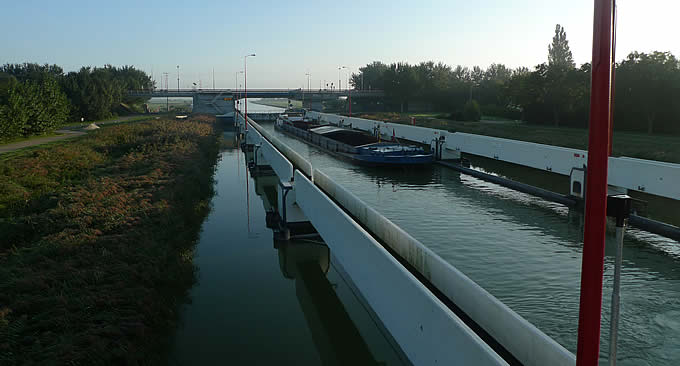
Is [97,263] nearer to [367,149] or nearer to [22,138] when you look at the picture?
[367,149]

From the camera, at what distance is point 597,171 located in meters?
2.71

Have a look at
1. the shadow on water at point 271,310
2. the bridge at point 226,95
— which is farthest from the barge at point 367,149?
the bridge at point 226,95

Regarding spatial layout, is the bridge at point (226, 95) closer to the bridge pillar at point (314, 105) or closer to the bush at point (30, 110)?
the bridge pillar at point (314, 105)

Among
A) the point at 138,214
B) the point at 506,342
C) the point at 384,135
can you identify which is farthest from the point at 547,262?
the point at 384,135

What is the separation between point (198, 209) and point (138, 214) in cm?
339

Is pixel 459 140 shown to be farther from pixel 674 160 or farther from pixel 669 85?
pixel 669 85

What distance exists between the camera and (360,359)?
8523 millimetres

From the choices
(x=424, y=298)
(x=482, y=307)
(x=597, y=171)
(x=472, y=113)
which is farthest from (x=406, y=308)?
(x=472, y=113)

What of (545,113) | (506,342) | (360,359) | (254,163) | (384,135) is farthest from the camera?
(545,113)

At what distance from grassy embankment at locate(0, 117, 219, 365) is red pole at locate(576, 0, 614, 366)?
264 inches

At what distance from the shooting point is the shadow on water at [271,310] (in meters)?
8.68

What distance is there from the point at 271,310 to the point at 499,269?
15.5ft

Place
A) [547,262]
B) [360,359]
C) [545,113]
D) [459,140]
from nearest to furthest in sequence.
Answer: [360,359] → [547,262] → [459,140] → [545,113]

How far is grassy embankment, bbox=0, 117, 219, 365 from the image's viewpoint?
7.84 m
